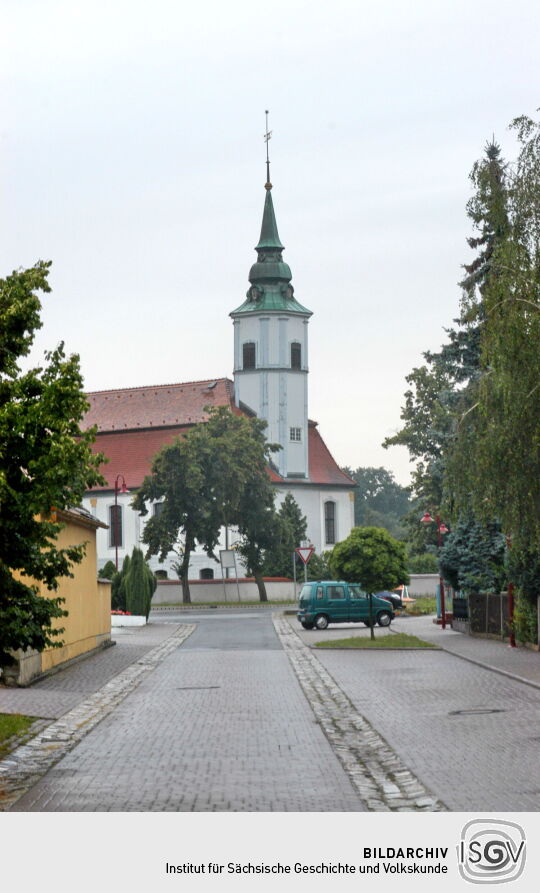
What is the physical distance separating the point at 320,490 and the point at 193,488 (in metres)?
24.4

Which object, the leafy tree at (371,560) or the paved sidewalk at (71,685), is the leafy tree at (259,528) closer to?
the leafy tree at (371,560)

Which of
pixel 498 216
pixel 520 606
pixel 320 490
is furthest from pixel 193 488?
pixel 498 216

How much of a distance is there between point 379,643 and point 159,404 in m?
64.6

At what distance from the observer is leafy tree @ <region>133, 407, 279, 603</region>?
68250 mm

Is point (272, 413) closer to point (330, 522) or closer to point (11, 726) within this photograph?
point (330, 522)

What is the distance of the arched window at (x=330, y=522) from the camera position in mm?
90188

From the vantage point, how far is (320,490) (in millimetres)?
90312

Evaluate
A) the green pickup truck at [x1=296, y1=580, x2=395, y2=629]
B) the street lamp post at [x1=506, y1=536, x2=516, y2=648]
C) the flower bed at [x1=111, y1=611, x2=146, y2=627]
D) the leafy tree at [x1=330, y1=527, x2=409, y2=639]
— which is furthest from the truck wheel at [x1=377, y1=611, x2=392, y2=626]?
the street lamp post at [x1=506, y1=536, x2=516, y2=648]

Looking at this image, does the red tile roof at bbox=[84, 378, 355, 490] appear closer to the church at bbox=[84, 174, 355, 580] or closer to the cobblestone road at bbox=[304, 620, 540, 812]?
the church at bbox=[84, 174, 355, 580]

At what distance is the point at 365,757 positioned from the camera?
12.6 metres

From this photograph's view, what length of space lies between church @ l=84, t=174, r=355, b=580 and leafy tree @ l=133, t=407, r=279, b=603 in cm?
1651

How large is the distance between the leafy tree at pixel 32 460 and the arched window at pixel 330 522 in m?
77.4

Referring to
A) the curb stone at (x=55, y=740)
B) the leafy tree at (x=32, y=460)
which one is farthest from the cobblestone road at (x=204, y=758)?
the leafy tree at (x=32, y=460)

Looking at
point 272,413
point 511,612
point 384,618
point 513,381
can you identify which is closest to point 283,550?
point 272,413
